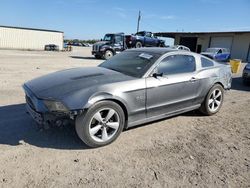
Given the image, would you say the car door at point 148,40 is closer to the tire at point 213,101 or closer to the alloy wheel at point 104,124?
the tire at point 213,101

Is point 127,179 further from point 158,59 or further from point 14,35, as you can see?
point 14,35

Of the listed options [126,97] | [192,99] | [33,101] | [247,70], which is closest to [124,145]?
[126,97]

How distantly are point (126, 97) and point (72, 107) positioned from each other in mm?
886

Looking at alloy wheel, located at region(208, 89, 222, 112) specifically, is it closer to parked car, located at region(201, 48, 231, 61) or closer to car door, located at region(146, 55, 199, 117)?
car door, located at region(146, 55, 199, 117)

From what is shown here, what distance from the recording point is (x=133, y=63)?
4.48 meters

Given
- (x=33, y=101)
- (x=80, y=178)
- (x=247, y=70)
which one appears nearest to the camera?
(x=80, y=178)

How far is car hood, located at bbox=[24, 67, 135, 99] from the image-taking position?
3432 millimetres

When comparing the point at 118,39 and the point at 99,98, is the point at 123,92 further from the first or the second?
the point at 118,39

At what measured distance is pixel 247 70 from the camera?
977 centimetres

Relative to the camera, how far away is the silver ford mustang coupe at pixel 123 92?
3.35 metres

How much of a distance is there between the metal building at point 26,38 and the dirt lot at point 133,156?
36477 mm

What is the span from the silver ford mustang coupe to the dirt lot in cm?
31

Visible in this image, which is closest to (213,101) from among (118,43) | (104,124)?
(104,124)

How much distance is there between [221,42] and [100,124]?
34352mm
